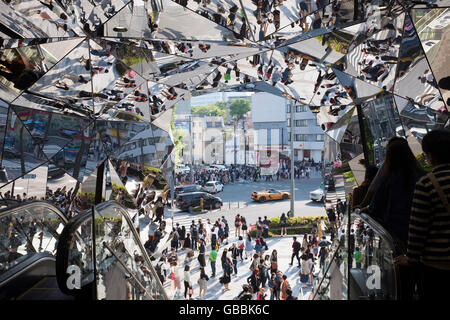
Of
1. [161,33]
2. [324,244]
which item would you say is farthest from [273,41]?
[324,244]

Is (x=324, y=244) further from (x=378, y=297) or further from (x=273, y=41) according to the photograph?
(x=378, y=297)

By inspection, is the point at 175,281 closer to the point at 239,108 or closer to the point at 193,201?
the point at 193,201

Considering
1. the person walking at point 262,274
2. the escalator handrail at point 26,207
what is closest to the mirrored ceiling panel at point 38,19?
the escalator handrail at point 26,207

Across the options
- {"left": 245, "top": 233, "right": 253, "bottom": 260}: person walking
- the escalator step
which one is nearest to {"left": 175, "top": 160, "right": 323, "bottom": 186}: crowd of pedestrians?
{"left": 245, "top": 233, "right": 253, "bottom": 260}: person walking

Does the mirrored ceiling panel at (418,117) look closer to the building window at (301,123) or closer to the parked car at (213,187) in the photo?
the parked car at (213,187)

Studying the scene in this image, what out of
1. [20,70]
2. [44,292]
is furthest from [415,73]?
[20,70]
